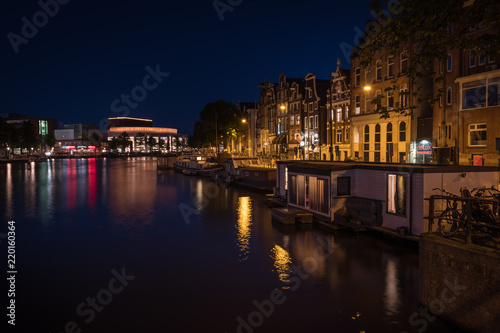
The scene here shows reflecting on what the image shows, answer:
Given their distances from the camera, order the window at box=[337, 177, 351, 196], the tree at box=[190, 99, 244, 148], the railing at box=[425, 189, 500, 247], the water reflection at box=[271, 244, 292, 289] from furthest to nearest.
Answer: the tree at box=[190, 99, 244, 148] < the window at box=[337, 177, 351, 196] < the water reflection at box=[271, 244, 292, 289] < the railing at box=[425, 189, 500, 247]

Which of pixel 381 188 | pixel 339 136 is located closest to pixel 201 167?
pixel 339 136

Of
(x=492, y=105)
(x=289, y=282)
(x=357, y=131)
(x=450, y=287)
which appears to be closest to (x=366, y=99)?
(x=357, y=131)

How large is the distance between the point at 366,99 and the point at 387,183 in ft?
116

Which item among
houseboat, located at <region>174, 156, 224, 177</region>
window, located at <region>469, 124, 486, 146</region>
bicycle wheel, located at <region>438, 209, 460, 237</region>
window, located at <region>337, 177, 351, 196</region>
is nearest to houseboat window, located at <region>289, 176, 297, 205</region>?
window, located at <region>337, 177, 351, 196</region>

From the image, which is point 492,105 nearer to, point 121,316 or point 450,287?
point 450,287

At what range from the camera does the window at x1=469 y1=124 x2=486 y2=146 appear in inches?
1351

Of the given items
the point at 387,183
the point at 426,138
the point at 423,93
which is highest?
the point at 423,93

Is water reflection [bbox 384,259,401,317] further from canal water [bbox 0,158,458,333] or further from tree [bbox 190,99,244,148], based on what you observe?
tree [bbox 190,99,244,148]

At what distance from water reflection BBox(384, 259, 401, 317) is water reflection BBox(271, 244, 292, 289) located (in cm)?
409

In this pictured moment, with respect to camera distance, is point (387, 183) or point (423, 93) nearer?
point (387, 183)

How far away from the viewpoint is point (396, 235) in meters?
19.8

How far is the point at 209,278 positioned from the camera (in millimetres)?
17078

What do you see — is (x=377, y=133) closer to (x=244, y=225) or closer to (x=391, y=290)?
(x=244, y=225)

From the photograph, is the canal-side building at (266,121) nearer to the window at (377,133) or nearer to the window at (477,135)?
the window at (377,133)
